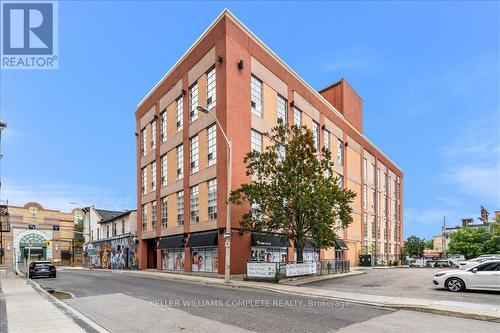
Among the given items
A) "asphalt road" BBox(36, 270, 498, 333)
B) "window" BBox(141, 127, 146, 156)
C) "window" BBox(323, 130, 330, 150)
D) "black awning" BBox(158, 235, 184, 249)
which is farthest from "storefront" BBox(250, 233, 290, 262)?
"window" BBox(141, 127, 146, 156)

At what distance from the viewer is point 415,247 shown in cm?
9519

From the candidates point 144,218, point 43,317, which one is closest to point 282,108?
point 144,218

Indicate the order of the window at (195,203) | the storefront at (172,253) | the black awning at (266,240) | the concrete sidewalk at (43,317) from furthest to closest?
the storefront at (172,253) < the window at (195,203) < the black awning at (266,240) < the concrete sidewalk at (43,317)

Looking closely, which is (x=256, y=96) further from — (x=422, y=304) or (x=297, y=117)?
(x=422, y=304)

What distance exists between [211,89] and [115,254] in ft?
107

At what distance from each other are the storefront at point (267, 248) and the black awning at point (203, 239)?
296cm

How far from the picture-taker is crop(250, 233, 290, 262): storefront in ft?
104

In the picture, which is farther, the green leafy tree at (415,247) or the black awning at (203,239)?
the green leafy tree at (415,247)

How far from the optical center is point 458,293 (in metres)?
18.2

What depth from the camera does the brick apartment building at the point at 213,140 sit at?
105 feet

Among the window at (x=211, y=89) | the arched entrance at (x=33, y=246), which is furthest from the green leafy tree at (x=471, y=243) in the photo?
the arched entrance at (x=33, y=246)

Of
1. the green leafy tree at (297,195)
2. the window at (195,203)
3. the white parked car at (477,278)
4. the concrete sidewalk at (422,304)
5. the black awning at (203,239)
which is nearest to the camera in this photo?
the concrete sidewalk at (422,304)

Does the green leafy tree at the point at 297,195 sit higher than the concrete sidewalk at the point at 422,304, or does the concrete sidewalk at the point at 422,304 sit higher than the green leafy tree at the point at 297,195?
the green leafy tree at the point at 297,195

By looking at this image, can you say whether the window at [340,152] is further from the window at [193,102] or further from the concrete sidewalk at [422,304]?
the concrete sidewalk at [422,304]
